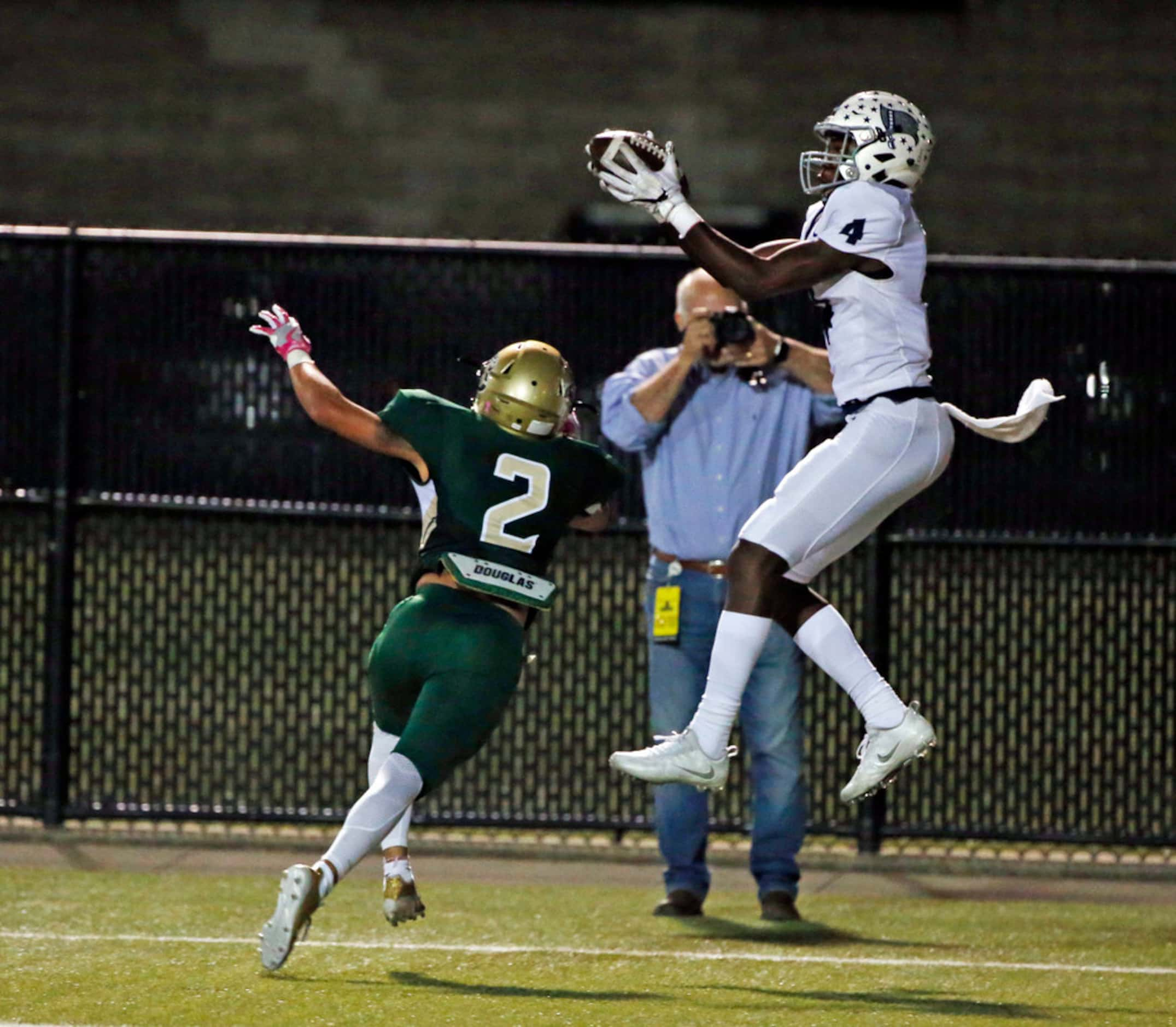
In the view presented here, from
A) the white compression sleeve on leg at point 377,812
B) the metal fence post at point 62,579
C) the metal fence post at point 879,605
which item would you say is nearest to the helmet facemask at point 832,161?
the white compression sleeve on leg at point 377,812

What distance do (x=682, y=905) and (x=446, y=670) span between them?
1.91 metres

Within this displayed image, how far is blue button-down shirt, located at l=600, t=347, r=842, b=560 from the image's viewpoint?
821 centimetres

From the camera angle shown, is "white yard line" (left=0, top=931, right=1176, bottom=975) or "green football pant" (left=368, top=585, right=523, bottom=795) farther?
"white yard line" (left=0, top=931, right=1176, bottom=975)

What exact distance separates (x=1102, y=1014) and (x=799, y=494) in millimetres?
1728

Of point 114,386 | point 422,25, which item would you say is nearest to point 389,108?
point 422,25

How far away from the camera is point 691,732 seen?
669 cm

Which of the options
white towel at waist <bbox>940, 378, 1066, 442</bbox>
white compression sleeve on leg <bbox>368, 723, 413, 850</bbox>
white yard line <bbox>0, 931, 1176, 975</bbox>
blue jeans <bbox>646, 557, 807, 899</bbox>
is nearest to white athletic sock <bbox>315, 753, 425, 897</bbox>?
white compression sleeve on leg <bbox>368, 723, 413, 850</bbox>

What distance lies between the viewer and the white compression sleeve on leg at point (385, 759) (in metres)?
6.95

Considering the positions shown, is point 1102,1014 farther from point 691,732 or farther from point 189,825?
point 189,825

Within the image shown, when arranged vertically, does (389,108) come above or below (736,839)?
above

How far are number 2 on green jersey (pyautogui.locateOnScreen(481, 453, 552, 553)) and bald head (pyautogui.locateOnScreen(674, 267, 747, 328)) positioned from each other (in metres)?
1.52

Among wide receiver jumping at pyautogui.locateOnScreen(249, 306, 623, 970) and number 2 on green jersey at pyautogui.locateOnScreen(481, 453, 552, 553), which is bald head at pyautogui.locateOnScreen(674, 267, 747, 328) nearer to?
wide receiver jumping at pyautogui.locateOnScreen(249, 306, 623, 970)

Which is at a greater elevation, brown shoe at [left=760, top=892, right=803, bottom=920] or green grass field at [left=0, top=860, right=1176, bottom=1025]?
brown shoe at [left=760, top=892, right=803, bottom=920]

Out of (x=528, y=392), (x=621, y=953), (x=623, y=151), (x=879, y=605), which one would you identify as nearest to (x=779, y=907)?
(x=621, y=953)
